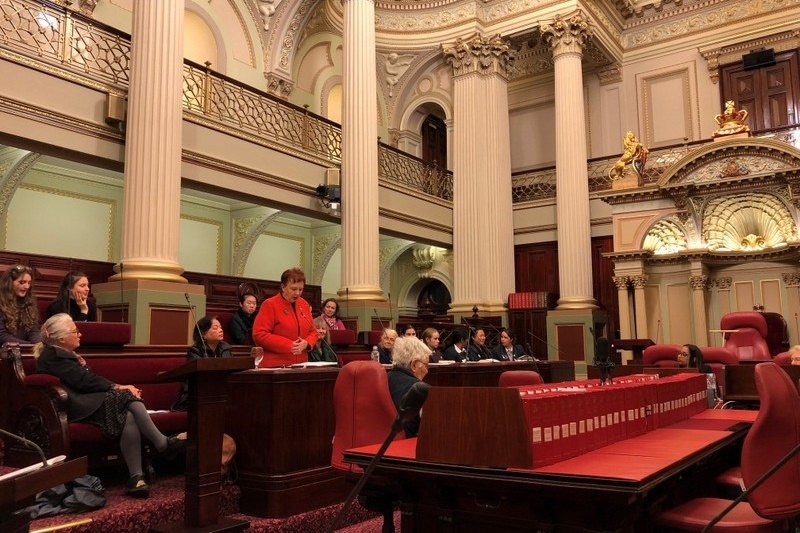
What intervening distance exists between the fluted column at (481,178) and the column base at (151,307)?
262 inches

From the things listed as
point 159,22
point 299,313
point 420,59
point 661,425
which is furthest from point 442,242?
point 661,425

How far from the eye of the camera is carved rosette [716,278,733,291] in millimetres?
11289

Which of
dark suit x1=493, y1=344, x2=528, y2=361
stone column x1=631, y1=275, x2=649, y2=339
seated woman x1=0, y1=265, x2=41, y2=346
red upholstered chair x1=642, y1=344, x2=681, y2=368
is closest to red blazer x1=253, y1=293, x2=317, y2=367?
seated woman x1=0, y1=265, x2=41, y2=346

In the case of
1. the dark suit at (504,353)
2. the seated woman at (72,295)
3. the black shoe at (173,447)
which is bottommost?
the black shoe at (173,447)

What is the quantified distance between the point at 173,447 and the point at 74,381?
25.4 inches

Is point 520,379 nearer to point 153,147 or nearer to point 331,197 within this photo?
point 153,147

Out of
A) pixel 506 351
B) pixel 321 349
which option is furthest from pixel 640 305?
pixel 321 349

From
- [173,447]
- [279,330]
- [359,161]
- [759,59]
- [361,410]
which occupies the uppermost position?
[759,59]

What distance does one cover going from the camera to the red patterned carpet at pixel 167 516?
317cm

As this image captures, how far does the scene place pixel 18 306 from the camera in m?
4.57

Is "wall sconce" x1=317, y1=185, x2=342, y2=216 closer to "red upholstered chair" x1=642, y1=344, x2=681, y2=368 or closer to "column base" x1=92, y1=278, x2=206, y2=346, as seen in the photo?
"column base" x1=92, y1=278, x2=206, y2=346

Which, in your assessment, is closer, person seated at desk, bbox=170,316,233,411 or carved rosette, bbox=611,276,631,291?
person seated at desk, bbox=170,316,233,411

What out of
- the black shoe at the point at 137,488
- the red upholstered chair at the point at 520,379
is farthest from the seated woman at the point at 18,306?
the red upholstered chair at the point at 520,379

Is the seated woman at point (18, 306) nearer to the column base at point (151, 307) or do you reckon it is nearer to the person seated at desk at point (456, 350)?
the column base at point (151, 307)
